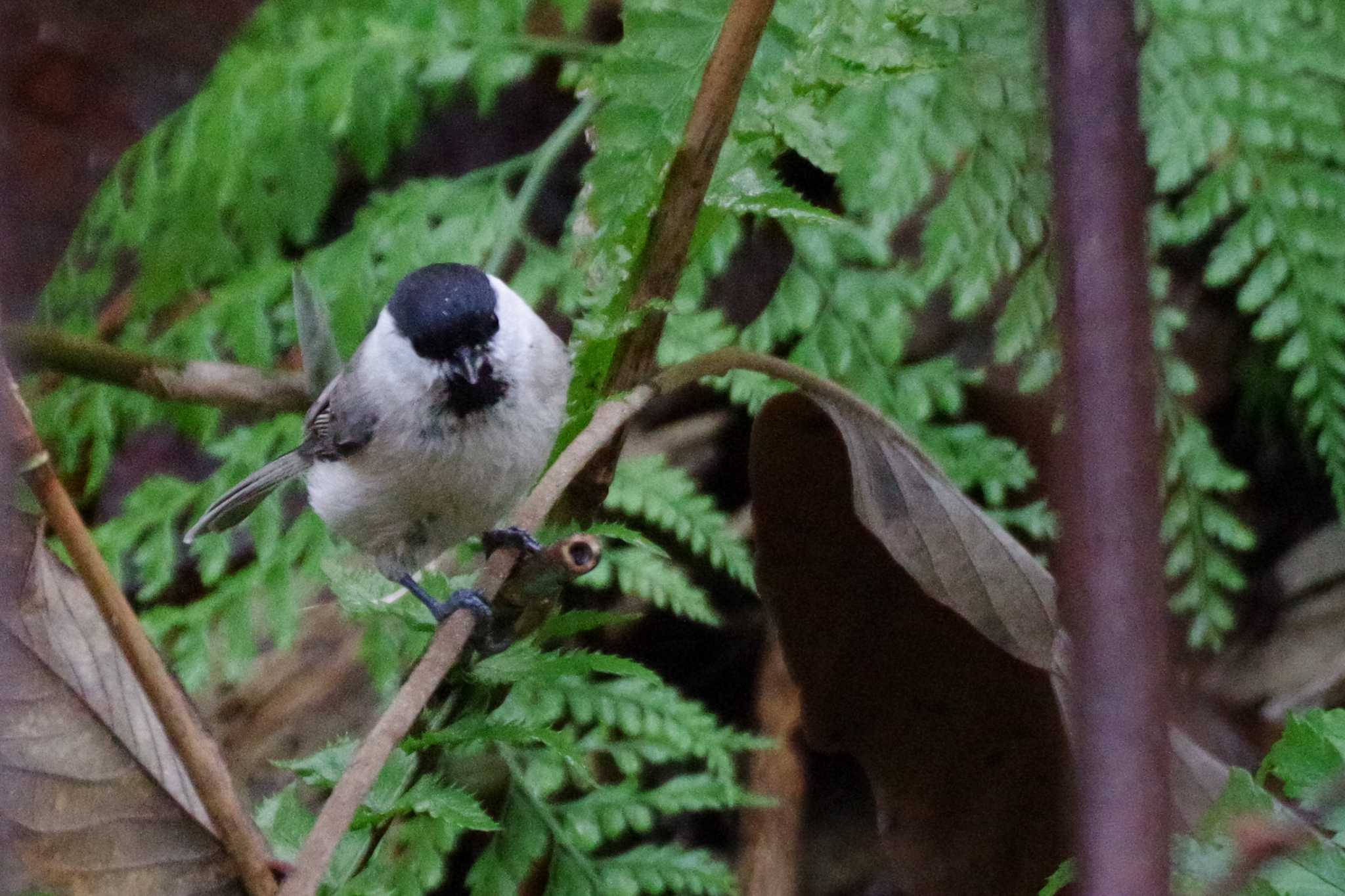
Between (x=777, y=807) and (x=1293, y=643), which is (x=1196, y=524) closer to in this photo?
(x=1293, y=643)

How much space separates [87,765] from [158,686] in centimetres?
19

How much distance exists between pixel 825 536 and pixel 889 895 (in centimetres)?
85

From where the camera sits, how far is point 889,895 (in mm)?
2299

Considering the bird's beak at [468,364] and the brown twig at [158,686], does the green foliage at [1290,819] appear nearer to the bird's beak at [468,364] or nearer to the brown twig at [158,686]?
the brown twig at [158,686]

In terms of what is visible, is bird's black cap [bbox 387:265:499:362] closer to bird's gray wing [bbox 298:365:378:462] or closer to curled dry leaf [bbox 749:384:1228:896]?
bird's gray wing [bbox 298:365:378:462]

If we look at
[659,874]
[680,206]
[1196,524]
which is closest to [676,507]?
[659,874]

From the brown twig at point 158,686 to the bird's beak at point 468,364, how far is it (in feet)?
3.56

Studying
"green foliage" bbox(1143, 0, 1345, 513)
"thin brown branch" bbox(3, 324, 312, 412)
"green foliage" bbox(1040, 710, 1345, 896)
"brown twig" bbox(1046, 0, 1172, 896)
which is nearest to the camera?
"brown twig" bbox(1046, 0, 1172, 896)

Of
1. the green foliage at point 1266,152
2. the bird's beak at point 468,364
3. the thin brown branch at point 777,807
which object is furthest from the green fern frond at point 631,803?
the green foliage at point 1266,152

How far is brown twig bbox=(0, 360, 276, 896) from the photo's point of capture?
34.5 inches

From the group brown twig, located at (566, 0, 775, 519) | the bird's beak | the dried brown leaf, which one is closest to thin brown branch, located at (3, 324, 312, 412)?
the bird's beak

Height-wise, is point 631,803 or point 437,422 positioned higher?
point 437,422

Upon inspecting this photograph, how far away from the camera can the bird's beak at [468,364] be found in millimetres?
2084

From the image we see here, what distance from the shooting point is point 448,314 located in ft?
6.88
